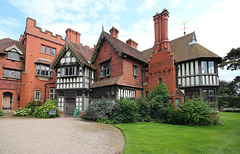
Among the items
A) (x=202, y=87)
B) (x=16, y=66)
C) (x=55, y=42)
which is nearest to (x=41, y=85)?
(x=16, y=66)

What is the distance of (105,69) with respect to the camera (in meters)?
16.3

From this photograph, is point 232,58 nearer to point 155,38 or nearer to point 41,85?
point 155,38

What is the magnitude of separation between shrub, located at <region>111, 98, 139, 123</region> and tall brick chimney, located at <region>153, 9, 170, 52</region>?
752 centimetres

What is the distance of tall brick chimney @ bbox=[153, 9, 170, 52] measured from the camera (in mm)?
15250

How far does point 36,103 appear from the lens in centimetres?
1928

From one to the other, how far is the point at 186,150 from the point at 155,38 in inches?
511

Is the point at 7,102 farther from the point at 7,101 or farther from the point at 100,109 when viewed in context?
the point at 100,109

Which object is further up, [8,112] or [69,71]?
[69,71]

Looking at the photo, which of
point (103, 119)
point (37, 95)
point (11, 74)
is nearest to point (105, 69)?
point (103, 119)

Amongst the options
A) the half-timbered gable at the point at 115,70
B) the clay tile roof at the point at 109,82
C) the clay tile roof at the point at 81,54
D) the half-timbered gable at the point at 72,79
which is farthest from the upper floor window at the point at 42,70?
the clay tile roof at the point at 109,82

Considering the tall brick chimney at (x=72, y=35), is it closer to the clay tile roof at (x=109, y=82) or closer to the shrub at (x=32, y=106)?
the shrub at (x=32, y=106)

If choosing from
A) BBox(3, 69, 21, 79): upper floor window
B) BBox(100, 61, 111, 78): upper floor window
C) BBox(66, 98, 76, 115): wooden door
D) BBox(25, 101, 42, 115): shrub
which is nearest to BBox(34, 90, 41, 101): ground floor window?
BBox(25, 101, 42, 115): shrub

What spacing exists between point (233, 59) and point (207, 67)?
1273cm

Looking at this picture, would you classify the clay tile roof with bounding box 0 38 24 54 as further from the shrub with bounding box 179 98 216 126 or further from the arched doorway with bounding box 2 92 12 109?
the shrub with bounding box 179 98 216 126
